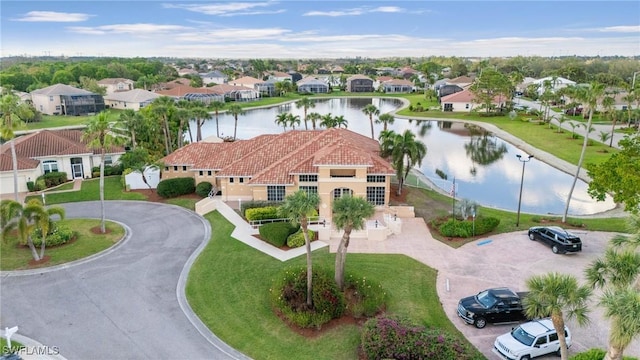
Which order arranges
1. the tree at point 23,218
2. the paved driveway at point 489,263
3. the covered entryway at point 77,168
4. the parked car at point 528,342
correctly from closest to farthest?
1. the parked car at point 528,342
2. the paved driveway at point 489,263
3. the tree at point 23,218
4. the covered entryway at point 77,168

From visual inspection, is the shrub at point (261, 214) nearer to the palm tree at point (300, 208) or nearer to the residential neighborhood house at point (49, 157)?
the palm tree at point (300, 208)

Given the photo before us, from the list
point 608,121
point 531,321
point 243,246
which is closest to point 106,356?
point 243,246

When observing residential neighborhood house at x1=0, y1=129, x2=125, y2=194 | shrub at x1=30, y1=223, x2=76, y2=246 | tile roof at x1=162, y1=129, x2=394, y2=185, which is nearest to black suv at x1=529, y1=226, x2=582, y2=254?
tile roof at x1=162, y1=129, x2=394, y2=185

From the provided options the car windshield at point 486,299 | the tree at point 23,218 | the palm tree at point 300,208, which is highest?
the palm tree at point 300,208

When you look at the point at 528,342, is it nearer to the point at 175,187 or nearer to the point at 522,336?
the point at 522,336

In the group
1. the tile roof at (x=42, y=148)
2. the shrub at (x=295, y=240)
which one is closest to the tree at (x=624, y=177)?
the shrub at (x=295, y=240)

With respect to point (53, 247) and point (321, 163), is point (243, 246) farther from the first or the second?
point (53, 247)
